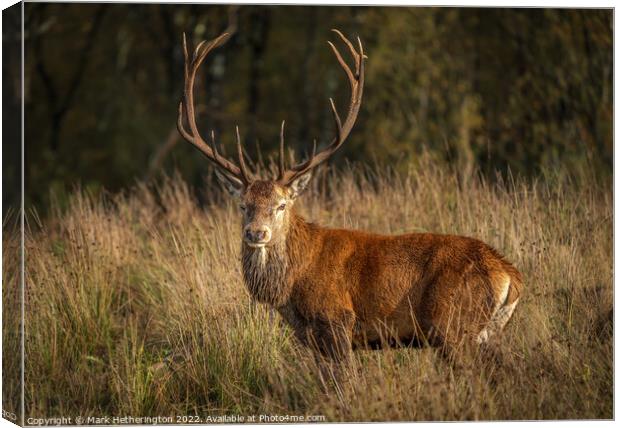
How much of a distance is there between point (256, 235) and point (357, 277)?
660 millimetres

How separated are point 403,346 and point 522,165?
649 cm

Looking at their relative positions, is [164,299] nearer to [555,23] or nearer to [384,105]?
[555,23]

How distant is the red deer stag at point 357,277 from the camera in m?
6.34

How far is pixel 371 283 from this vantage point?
659 cm

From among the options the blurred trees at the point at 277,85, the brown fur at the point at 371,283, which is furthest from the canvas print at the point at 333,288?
the blurred trees at the point at 277,85

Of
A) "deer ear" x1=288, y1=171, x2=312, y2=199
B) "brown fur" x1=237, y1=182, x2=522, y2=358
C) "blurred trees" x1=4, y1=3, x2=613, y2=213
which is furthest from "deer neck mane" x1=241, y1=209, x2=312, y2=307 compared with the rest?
"blurred trees" x1=4, y1=3, x2=613, y2=213

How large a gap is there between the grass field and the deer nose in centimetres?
54

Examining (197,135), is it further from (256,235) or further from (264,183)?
(256,235)

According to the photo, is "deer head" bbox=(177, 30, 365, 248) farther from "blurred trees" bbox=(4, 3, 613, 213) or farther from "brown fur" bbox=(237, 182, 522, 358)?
"blurred trees" bbox=(4, 3, 613, 213)

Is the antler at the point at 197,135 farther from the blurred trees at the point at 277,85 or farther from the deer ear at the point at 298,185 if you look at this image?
the blurred trees at the point at 277,85

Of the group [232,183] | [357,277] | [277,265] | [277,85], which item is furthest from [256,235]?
[277,85]

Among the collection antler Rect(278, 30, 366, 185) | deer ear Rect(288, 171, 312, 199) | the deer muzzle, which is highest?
antler Rect(278, 30, 366, 185)

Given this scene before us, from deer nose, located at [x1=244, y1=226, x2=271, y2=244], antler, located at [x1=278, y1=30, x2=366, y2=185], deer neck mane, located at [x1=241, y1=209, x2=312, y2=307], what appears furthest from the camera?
antler, located at [x1=278, y1=30, x2=366, y2=185]

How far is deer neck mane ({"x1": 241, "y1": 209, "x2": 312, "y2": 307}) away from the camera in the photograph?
22.1 ft
